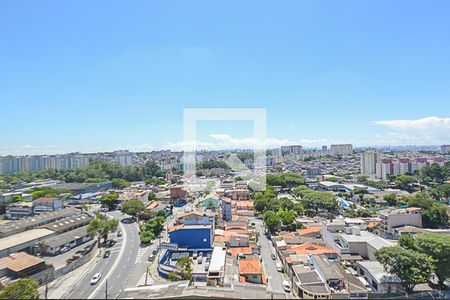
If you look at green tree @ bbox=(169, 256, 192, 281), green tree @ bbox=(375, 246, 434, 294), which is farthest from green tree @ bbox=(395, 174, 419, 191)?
green tree @ bbox=(169, 256, 192, 281)

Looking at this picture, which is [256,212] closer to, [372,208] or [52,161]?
[372,208]

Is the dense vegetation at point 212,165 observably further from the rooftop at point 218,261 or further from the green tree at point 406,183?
the rooftop at point 218,261

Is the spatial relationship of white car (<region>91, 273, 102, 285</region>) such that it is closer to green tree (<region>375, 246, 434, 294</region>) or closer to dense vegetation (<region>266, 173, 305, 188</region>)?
green tree (<region>375, 246, 434, 294</region>)

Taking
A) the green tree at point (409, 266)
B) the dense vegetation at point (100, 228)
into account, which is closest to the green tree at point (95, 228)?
the dense vegetation at point (100, 228)

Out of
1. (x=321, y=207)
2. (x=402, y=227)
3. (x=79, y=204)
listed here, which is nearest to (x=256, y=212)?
(x=321, y=207)

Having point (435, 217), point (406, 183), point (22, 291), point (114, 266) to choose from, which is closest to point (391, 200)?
point (435, 217)

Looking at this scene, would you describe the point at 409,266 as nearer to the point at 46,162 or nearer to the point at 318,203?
the point at 318,203
